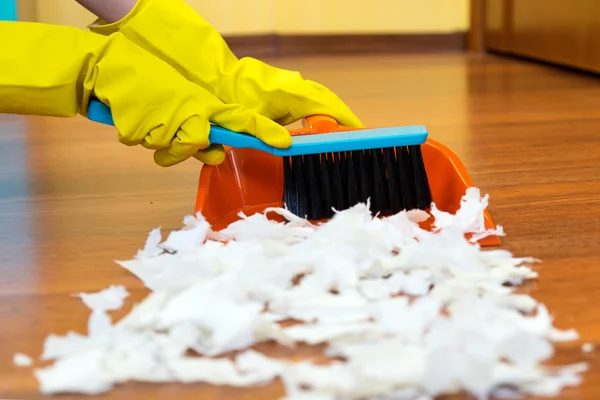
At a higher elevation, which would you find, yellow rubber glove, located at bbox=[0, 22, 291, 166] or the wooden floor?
yellow rubber glove, located at bbox=[0, 22, 291, 166]

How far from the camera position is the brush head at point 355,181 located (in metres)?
0.73

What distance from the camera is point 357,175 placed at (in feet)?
2.44

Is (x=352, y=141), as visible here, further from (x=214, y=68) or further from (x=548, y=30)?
(x=548, y=30)

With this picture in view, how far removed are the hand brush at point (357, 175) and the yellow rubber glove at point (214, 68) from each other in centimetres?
8

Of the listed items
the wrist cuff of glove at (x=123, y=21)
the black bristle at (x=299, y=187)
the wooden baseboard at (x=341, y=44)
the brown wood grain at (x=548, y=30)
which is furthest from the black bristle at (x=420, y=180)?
the wooden baseboard at (x=341, y=44)

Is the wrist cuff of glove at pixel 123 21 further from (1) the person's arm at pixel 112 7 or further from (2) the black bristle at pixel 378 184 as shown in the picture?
(2) the black bristle at pixel 378 184

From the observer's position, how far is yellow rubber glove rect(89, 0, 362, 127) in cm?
82

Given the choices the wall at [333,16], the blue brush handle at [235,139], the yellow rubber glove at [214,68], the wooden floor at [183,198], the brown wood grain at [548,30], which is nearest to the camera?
the wooden floor at [183,198]

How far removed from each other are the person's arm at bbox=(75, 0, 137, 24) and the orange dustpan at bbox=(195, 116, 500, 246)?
204 mm

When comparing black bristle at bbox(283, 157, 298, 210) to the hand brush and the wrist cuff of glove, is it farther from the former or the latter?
the wrist cuff of glove

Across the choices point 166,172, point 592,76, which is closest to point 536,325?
point 166,172

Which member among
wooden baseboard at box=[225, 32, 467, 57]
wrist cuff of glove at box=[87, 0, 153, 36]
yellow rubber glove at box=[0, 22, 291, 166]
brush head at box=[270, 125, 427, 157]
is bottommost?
wooden baseboard at box=[225, 32, 467, 57]

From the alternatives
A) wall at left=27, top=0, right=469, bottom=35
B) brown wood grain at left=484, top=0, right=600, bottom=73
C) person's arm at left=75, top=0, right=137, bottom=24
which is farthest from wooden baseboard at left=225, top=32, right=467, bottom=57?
person's arm at left=75, top=0, right=137, bottom=24

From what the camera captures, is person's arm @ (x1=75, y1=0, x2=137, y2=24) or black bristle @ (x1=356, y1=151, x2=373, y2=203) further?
person's arm @ (x1=75, y1=0, x2=137, y2=24)
